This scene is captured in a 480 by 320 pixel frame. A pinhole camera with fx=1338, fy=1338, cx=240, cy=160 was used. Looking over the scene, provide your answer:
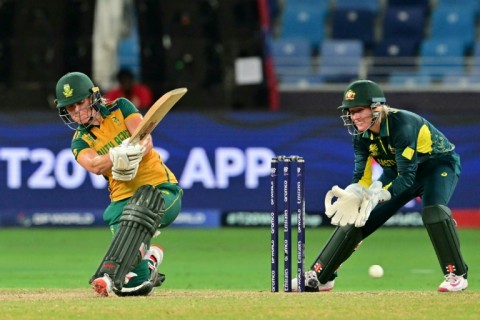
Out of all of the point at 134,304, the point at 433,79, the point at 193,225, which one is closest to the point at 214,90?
the point at 193,225

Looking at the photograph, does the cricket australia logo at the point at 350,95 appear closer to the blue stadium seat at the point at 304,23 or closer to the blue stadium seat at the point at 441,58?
the blue stadium seat at the point at 441,58

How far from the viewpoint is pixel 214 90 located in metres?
17.0

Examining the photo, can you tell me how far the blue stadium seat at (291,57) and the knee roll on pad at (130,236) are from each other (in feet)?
36.6

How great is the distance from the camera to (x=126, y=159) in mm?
8445

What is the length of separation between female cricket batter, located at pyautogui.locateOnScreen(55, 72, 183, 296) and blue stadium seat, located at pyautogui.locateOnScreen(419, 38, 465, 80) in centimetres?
1106

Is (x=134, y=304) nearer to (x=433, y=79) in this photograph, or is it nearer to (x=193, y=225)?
(x=193, y=225)

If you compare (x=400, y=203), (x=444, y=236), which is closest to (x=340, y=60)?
(x=400, y=203)

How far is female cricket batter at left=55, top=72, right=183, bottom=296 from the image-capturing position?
8508mm

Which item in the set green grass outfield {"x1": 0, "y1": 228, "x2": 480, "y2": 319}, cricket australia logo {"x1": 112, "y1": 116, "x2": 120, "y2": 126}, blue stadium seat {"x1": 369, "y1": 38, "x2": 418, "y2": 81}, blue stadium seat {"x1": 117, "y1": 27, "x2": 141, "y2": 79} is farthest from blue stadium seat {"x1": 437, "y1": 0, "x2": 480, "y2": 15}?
cricket australia logo {"x1": 112, "y1": 116, "x2": 120, "y2": 126}

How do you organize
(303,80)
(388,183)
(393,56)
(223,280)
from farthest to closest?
(393,56), (303,80), (223,280), (388,183)

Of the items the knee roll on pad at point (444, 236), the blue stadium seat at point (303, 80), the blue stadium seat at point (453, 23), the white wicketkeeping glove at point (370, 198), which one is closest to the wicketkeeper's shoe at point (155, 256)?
the white wicketkeeping glove at point (370, 198)

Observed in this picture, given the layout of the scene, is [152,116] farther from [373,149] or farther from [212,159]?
[212,159]

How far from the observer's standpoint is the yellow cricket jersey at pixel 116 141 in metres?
8.92

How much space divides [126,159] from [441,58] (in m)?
12.5
